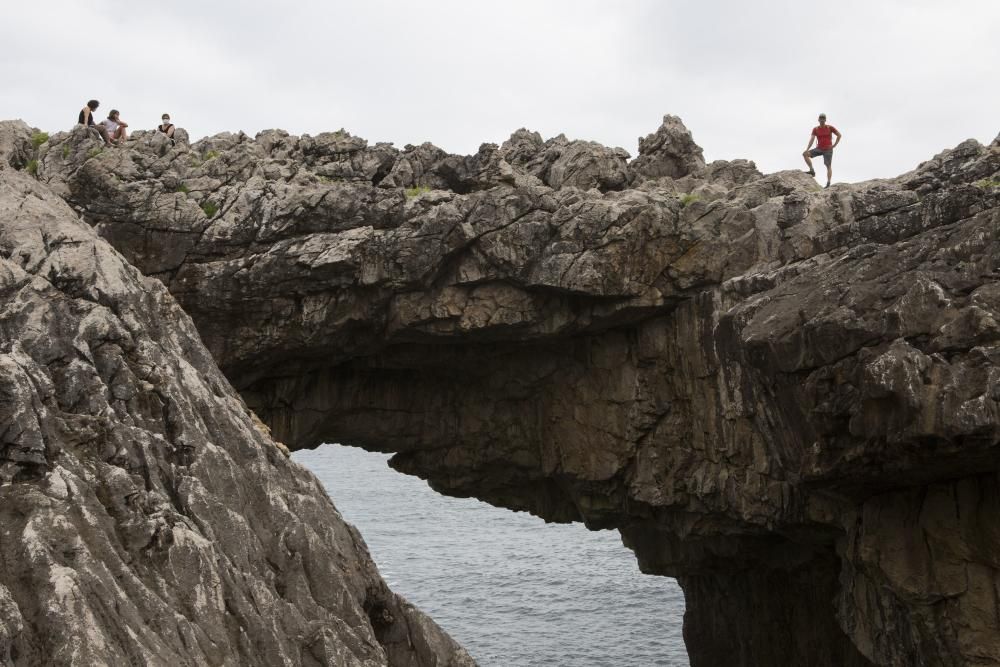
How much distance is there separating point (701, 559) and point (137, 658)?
29.5 m

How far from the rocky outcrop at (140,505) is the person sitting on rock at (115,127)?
12.3 metres

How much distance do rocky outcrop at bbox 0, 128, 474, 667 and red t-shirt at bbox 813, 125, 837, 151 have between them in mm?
21952

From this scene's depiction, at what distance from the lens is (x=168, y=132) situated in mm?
35781

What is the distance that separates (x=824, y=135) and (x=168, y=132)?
70.5 feet

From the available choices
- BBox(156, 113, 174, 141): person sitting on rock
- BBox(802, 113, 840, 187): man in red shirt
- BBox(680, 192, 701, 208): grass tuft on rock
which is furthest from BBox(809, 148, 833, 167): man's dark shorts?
BBox(156, 113, 174, 141): person sitting on rock

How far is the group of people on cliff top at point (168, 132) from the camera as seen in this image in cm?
3403

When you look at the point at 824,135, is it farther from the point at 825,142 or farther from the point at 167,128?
the point at 167,128

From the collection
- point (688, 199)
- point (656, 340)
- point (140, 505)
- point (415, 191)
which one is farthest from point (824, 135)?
point (140, 505)

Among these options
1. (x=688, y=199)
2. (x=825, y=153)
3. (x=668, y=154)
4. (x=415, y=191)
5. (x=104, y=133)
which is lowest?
(x=688, y=199)

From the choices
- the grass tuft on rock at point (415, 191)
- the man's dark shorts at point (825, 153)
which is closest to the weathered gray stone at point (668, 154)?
the man's dark shorts at point (825, 153)

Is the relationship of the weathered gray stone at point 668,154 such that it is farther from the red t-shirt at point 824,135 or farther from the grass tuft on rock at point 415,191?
the grass tuft on rock at point 415,191

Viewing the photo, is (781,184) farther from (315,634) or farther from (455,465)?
(315,634)

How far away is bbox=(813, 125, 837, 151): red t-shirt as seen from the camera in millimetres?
35219

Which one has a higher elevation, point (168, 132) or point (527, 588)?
point (168, 132)
